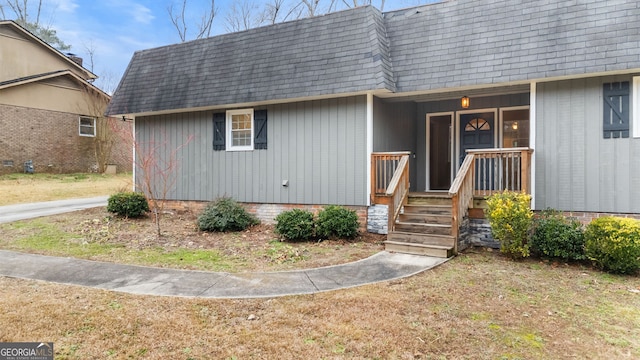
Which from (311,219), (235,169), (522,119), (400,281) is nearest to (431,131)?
(522,119)

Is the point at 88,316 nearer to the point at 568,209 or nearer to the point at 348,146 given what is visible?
the point at 348,146

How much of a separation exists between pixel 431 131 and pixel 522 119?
7.28 feet

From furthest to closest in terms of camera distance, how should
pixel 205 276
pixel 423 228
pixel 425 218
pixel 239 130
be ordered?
pixel 239 130 → pixel 425 218 → pixel 423 228 → pixel 205 276

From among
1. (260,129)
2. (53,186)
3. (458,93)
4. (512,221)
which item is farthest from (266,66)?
(53,186)

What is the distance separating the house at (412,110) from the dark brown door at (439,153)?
A: 0.09ft

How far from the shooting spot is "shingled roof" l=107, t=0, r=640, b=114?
689cm

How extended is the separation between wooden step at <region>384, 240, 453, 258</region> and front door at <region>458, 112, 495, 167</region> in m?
3.91

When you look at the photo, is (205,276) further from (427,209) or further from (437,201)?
(437,201)

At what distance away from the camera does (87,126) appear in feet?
67.4

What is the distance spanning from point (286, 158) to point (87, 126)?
16.3 m

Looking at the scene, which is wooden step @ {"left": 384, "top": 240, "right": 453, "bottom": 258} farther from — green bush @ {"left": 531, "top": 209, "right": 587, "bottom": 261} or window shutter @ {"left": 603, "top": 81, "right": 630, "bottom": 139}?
window shutter @ {"left": 603, "top": 81, "right": 630, "bottom": 139}

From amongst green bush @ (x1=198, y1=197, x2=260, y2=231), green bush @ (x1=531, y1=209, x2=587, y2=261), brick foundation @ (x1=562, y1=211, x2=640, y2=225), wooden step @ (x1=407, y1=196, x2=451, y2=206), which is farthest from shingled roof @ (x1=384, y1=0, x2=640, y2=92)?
green bush @ (x1=198, y1=197, x2=260, y2=231)

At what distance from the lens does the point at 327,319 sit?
12.9 feet

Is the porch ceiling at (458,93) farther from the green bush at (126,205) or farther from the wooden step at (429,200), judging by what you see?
the green bush at (126,205)
